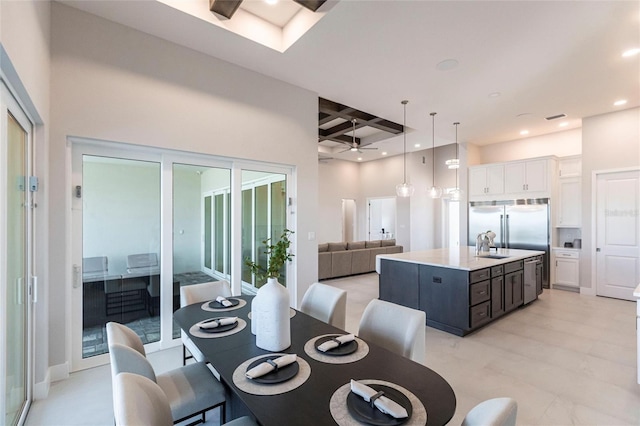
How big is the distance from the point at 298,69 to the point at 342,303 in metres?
2.84

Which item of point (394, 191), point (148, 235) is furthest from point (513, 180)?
point (148, 235)

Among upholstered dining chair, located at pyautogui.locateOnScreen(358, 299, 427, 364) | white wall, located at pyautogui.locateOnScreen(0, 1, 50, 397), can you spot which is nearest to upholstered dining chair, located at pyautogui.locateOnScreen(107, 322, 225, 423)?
upholstered dining chair, located at pyautogui.locateOnScreen(358, 299, 427, 364)

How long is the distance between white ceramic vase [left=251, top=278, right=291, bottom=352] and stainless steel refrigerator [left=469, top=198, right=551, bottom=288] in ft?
20.6

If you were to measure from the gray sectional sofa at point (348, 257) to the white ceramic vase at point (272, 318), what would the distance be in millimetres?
4951

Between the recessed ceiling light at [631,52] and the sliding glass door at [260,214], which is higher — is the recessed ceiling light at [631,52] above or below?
above

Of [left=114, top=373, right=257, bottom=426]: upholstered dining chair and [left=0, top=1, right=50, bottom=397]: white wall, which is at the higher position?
[left=0, top=1, right=50, bottom=397]: white wall

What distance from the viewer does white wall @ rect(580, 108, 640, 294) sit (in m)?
5.02

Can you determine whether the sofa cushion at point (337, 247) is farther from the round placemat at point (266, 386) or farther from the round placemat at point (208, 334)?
the round placemat at point (266, 386)

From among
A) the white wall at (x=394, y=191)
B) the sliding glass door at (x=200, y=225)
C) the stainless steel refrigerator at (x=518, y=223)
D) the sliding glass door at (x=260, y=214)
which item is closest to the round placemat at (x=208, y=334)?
the sliding glass door at (x=200, y=225)

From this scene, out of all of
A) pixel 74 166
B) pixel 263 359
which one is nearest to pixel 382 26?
pixel 263 359

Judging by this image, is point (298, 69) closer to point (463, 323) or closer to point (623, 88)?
point (463, 323)

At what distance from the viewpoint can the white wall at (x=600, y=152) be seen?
502 cm

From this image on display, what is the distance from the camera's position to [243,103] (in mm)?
3715

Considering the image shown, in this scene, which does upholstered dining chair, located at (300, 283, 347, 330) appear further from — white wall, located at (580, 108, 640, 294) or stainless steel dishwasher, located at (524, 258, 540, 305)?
white wall, located at (580, 108, 640, 294)
